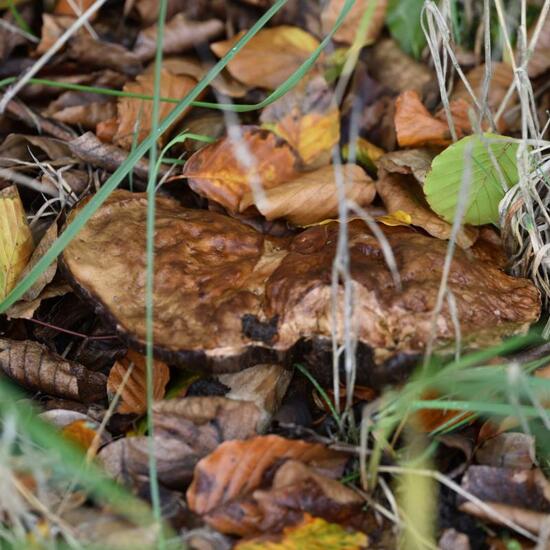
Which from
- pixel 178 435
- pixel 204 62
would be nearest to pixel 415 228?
pixel 178 435

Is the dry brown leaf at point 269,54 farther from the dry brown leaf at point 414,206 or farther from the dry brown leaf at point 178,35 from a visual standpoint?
the dry brown leaf at point 414,206

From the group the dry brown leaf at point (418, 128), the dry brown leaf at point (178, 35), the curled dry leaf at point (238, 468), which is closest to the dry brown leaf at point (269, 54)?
the dry brown leaf at point (178, 35)

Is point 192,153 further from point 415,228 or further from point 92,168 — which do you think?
point 415,228

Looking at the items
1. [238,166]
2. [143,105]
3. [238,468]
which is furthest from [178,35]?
[238,468]

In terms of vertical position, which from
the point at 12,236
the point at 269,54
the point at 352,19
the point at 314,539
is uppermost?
the point at 352,19

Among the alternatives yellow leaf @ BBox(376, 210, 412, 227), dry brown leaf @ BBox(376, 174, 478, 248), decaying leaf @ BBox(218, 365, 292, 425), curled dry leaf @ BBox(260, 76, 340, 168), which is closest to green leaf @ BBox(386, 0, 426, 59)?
curled dry leaf @ BBox(260, 76, 340, 168)

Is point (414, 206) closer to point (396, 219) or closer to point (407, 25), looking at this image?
point (396, 219)

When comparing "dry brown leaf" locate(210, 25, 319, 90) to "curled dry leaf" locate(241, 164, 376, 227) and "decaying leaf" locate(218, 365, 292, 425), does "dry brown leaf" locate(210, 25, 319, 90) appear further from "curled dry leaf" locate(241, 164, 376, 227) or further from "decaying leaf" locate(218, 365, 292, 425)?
"decaying leaf" locate(218, 365, 292, 425)
